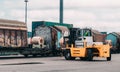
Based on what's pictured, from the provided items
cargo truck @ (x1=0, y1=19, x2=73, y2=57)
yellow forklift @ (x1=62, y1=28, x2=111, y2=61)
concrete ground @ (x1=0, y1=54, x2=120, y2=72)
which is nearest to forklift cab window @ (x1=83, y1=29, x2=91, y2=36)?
yellow forklift @ (x1=62, y1=28, x2=111, y2=61)

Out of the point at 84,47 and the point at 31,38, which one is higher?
the point at 31,38

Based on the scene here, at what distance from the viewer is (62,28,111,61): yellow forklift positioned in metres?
31.2

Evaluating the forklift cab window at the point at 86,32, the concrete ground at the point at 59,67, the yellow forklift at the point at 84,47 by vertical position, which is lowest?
the concrete ground at the point at 59,67

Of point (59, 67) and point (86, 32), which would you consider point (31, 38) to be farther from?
point (59, 67)

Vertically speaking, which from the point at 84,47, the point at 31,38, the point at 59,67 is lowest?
the point at 59,67

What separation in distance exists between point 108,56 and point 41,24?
38.0ft

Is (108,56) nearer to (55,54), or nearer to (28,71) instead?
(55,54)

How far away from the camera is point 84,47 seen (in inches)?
1241

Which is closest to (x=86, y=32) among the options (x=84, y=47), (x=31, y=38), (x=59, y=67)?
(x=84, y=47)

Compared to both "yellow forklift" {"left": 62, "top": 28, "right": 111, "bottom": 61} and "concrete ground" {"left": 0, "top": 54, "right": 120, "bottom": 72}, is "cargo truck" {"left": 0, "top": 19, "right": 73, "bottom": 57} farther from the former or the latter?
"concrete ground" {"left": 0, "top": 54, "right": 120, "bottom": 72}

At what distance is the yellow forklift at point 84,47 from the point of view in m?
31.2

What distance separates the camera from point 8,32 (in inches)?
1417

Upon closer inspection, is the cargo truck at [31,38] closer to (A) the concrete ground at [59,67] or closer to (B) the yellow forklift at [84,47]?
(B) the yellow forklift at [84,47]

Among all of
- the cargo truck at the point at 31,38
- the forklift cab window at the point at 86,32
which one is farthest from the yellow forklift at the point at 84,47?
the cargo truck at the point at 31,38
